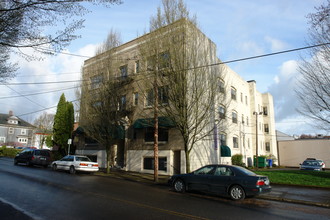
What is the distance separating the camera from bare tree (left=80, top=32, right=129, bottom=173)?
59.8ft

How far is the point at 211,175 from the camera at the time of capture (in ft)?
34.2

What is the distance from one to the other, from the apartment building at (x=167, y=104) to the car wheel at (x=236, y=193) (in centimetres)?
475

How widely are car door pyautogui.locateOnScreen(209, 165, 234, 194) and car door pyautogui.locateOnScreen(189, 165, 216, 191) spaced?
0.19 meters

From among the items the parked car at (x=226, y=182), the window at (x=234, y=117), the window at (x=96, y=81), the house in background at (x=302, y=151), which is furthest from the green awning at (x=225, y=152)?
the house in background at (x=302, y=151)

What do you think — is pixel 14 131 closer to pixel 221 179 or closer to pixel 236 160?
pixel 236 160

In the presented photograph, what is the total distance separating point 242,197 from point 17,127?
71.0 meters

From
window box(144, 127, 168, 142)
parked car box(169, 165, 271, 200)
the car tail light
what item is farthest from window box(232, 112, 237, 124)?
the car tail light

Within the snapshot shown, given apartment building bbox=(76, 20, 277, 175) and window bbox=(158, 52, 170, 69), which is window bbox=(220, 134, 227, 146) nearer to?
apartment building bbox=(76, 20, 277, 175)

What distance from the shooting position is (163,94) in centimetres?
1471

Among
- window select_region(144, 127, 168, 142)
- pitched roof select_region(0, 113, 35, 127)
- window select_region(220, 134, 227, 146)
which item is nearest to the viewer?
window select_region(144, 127, 168, 142)

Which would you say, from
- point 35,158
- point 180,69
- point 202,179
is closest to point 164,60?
point 180,69

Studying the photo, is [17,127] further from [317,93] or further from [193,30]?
[317,93]

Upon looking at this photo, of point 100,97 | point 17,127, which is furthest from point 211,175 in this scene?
point 17,127

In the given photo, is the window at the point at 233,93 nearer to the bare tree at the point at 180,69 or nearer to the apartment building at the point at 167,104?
the apartment building at the point at 167,104
